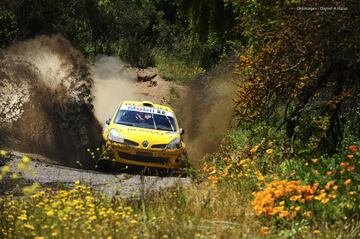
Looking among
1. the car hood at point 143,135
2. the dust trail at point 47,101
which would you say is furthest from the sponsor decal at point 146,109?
the dust trail at point 47,101

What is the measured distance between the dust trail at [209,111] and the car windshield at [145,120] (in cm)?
136

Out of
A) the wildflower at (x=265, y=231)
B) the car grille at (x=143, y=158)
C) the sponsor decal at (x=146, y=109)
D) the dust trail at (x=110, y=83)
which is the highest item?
the dust trail at (x=110, y=83)

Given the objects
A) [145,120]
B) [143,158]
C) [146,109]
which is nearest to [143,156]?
[143,158]

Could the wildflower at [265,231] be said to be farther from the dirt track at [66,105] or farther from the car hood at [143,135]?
the car hood at [143,135]

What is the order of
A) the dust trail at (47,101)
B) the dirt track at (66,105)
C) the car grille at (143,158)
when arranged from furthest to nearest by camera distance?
the dust trail at (47,101) < the dirt track at (66,105) < the car grille at (143,158)

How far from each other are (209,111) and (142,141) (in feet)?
23.4

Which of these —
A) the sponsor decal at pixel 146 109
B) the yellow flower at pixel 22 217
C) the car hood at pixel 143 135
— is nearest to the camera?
the yellow flower at pixel 22 217

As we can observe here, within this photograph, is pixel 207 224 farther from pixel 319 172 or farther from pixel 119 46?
pixel 119 46

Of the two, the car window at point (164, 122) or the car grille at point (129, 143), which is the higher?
the car window at point (164, 122)

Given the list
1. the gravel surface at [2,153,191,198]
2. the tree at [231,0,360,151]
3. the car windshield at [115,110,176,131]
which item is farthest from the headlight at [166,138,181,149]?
the tree at [231,0,360,151]

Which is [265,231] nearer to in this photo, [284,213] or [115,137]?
[284,213]

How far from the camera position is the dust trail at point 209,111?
67.1 feet

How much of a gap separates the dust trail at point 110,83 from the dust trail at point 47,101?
7.22 feet

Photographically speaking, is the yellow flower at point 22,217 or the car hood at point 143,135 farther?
the car hood at point 143,135
